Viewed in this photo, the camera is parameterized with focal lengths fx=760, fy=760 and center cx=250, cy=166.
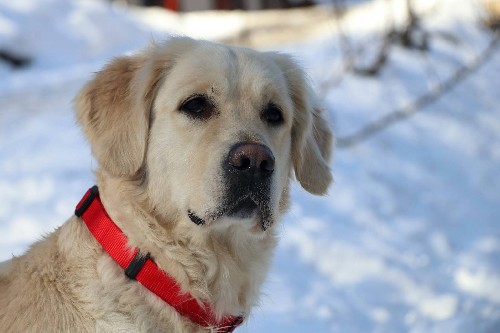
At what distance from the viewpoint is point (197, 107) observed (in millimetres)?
3328

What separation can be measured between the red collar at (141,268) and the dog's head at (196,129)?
206 mm

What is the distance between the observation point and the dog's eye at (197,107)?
3312 mm

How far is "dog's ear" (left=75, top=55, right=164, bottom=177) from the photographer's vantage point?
10.7 feet

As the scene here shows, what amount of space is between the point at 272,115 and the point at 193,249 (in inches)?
30.0

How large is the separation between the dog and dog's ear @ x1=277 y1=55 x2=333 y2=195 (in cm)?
19

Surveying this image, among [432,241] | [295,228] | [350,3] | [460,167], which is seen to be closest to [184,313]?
[295,228]

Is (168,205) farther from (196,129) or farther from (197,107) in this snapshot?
(197,107)

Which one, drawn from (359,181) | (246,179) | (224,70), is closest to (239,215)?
(246,179)

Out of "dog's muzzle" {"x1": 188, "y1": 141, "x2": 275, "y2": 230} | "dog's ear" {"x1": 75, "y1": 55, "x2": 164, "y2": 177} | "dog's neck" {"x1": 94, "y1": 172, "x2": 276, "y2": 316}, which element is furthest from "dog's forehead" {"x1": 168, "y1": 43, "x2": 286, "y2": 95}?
"dog's neck" {"x1": 94, "y1": 172, "x2": 276, "y2": 316}

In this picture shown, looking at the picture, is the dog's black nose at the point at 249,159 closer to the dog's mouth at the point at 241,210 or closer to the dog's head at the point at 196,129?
the dog's head at the point at 196,129

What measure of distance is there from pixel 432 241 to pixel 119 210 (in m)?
4.39

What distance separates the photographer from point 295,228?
21.8 feet

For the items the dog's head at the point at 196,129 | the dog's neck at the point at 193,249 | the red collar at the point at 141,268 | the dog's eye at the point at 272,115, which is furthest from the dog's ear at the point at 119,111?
the dog's eye at the point at 272,115

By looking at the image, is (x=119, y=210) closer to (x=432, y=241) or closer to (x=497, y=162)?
(x=432, y=241)
